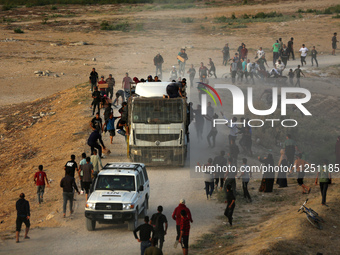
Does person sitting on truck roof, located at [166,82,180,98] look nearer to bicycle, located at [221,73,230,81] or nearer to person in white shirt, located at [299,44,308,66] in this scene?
bicycle, located at [221,73,230,81]

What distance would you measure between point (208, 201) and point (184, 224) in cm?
587

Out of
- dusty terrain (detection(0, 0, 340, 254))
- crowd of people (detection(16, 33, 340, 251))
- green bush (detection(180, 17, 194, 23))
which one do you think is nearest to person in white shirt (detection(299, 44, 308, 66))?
dusty terrain (detection(0, 0, 340, 254))

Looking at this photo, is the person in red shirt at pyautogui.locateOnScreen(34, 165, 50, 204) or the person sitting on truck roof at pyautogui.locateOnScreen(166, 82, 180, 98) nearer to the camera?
the person in red shirt at pyautogui.locateOnScreen(34, 165, 50, 204)

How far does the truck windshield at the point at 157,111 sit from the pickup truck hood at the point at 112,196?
645 centimetres

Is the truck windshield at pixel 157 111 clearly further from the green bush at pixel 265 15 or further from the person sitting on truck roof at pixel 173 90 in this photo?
the green bush at pixel 265 15

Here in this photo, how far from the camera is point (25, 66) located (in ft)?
179

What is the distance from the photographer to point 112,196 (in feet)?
57.9

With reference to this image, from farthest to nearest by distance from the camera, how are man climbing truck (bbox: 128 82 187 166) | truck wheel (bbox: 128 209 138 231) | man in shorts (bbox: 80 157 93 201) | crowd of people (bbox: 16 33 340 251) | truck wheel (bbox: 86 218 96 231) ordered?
man climbing truck (bbox: 128 82 187 166) → man in shorts (bbox: 80 157 93 201) → truck wheel (bbox: 86 218 96 231) → truck wheel (bbox: 128 209 138 231) → crowd of people (bbox: 16 33 340 251)

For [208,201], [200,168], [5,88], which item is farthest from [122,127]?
[5,88]

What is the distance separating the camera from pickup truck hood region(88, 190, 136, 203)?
57.2 feet

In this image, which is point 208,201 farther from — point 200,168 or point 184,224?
point 184,224

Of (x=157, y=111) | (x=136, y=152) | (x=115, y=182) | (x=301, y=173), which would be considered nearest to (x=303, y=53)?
(x=157, y=111)

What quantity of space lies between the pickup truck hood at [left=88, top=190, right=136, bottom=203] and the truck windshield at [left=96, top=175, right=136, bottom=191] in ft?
0.81

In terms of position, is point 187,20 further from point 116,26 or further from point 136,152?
point 136,152
